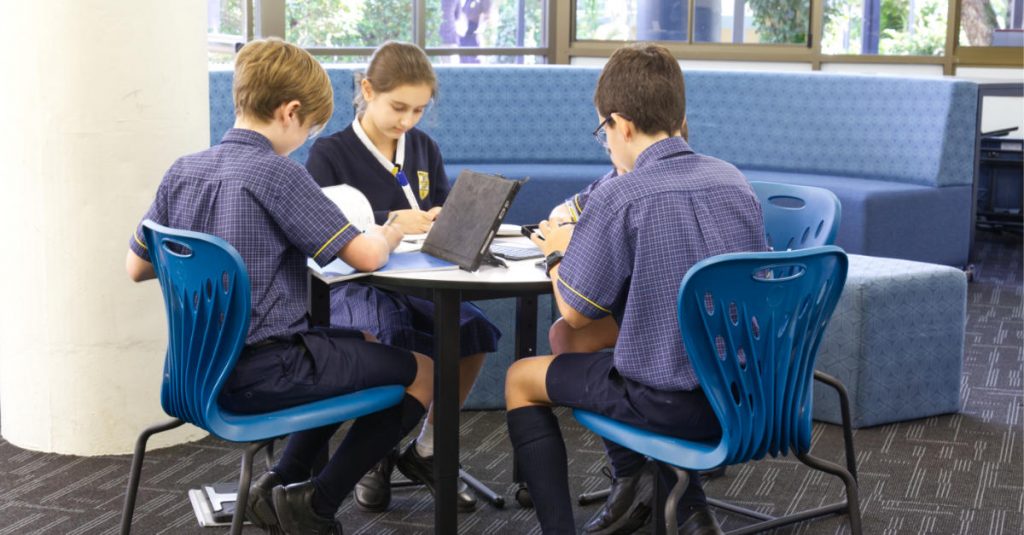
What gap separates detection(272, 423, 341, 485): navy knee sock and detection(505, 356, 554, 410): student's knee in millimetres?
447

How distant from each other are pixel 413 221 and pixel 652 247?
0.93 metres

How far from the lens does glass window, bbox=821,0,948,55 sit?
7691mm

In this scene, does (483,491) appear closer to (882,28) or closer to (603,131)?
(603,131)

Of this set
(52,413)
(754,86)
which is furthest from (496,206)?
(754,86)

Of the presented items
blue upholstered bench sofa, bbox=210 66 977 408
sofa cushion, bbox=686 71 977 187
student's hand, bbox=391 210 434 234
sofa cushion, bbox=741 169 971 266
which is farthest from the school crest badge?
sofa cushion, bbox=686 71 977 187

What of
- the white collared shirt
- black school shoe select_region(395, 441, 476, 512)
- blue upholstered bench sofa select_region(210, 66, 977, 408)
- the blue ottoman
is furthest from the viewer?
blue upholstered bench sofa select_region(210, 66, 977, 408)

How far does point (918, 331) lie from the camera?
3.56 m

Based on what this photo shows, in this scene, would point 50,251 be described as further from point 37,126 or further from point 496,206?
point 496,206

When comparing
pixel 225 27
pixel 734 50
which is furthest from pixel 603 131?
pixel 734 50

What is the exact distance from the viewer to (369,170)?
3.04 metres

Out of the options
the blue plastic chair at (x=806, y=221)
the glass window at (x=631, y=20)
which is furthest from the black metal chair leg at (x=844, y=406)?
the glass window at (x=631, y=20)

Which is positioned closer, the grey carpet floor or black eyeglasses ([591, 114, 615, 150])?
black eyeglasses ([591, 114, 615, 150])

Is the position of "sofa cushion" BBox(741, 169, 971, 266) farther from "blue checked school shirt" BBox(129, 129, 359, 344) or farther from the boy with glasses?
"blue checked school shirt" BBox(129, 129, 359, 344)

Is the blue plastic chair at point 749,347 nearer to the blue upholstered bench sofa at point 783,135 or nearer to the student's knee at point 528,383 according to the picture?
the student's knee at point 528,383
